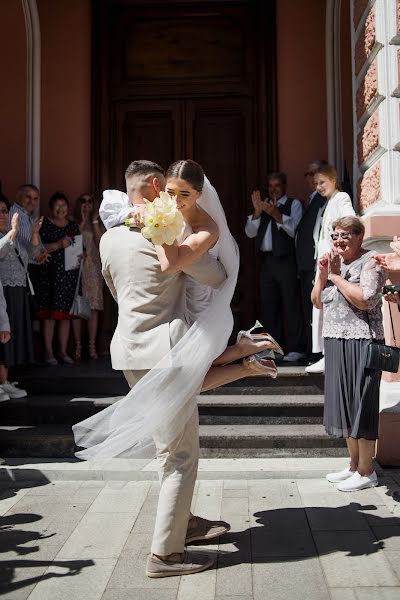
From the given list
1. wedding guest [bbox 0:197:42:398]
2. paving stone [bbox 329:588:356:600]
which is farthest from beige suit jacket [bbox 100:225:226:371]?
wedding guest [bbox 0:197:42:398]

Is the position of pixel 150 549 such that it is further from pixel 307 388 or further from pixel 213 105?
pixel 213 105

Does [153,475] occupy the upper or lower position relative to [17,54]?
lower

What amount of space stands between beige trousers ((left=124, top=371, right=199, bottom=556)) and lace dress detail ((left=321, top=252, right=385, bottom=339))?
5.60ft

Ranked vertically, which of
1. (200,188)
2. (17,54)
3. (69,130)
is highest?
(17,54)

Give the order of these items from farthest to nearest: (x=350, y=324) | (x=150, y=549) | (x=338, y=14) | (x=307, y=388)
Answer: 1. (x=338, y=14)
2. (x=307, y=388)
3. (x=350, y=324)
4. (x=150, y=549)

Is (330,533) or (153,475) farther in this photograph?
(153,475)

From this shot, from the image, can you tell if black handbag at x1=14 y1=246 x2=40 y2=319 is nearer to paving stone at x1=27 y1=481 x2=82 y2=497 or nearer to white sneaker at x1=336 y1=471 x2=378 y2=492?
paving stone at x1=27 y1=481 x2=82 y2=497

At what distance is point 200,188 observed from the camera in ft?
10.8

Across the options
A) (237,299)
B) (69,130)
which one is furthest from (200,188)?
(69,130)

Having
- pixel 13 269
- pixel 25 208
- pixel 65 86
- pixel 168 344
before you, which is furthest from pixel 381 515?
pixel 65 86

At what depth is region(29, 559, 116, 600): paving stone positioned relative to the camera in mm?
3096

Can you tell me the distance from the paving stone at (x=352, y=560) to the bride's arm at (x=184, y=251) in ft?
5.30

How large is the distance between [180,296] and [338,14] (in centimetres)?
601

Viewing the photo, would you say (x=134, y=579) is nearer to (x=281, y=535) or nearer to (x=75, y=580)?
(x=75, y=580)
